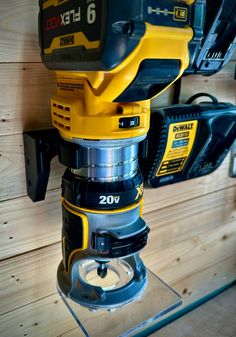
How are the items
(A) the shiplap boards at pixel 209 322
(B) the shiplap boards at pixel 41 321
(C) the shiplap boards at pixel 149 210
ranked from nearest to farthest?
1. (C) the shiplap boards at pixel 149 210
2. (B) the shiplap boards at pixel 41 321
3. (A) the shiplap boards at pixel 209 322

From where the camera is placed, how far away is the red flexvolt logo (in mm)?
501

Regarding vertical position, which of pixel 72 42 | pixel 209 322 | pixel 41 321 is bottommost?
pixel 209 322

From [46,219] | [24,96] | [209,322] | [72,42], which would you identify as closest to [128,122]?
[72,42]

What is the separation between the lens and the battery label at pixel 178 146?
2.80 feet

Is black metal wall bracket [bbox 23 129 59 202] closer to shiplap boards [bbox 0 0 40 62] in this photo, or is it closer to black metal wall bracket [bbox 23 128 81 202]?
black metal wall bracket [bbox 23 128 81 202]

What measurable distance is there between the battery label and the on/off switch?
28cm

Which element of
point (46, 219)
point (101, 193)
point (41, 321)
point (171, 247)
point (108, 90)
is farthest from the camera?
point (171, 247)

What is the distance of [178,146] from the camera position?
882mm

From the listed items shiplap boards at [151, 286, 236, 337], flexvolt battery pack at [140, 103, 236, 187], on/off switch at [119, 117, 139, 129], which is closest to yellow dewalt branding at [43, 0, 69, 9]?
on/off switch at [119, 117, 139, 129]

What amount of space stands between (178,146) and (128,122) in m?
0.35

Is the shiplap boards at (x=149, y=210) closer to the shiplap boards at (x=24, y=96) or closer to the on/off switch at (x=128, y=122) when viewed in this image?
the shiplap boards at (x=24, y=96)

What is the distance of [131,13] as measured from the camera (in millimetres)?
433

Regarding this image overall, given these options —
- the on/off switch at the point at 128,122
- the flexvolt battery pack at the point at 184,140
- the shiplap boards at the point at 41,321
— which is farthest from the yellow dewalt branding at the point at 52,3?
the shiplap boards at the point at 41,321

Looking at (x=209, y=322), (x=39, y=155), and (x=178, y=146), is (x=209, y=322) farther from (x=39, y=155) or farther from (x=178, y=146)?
(x=39, y=155)
